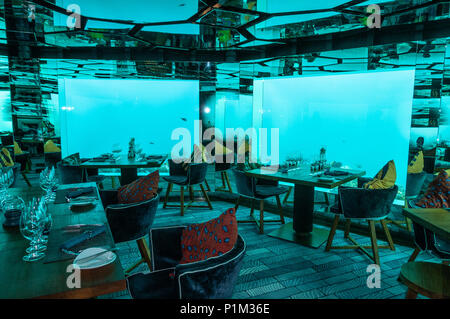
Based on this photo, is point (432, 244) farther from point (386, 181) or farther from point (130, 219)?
point (130, 219)

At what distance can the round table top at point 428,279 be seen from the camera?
1.84m

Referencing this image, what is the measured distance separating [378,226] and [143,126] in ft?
19.2

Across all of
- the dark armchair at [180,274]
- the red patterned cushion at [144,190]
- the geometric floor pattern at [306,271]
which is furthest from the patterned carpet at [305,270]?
the dark armchair at [180,274]

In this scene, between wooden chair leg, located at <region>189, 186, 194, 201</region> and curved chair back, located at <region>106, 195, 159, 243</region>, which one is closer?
curved chair back, located at <region>106, 195, 159, 243</region>

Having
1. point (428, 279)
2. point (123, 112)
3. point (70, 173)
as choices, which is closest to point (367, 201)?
point (428, 279)

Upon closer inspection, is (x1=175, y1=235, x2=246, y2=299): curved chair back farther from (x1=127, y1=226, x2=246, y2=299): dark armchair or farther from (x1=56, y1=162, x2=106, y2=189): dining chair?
(x1=56, y1=162, x2=106, y2=189): dining chair

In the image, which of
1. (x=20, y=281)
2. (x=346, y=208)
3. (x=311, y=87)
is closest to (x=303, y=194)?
(x=346, y=208)

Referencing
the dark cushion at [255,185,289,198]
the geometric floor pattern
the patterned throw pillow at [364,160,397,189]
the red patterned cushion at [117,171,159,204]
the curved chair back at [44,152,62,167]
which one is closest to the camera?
the geometric floor pattern

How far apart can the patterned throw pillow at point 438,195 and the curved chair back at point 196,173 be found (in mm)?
3139

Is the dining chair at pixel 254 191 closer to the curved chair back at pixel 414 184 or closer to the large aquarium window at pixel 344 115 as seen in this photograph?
the large aquarium window at pixel 344 115

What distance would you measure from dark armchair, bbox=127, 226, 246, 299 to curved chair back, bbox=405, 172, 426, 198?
3350 mm

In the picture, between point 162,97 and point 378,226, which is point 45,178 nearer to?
point 378,226

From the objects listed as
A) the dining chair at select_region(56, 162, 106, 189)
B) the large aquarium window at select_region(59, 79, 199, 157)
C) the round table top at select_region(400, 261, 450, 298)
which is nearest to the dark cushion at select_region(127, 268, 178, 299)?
the round table top at select_region(400, 261, 450, 298)

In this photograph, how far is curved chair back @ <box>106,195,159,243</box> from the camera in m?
2.53
